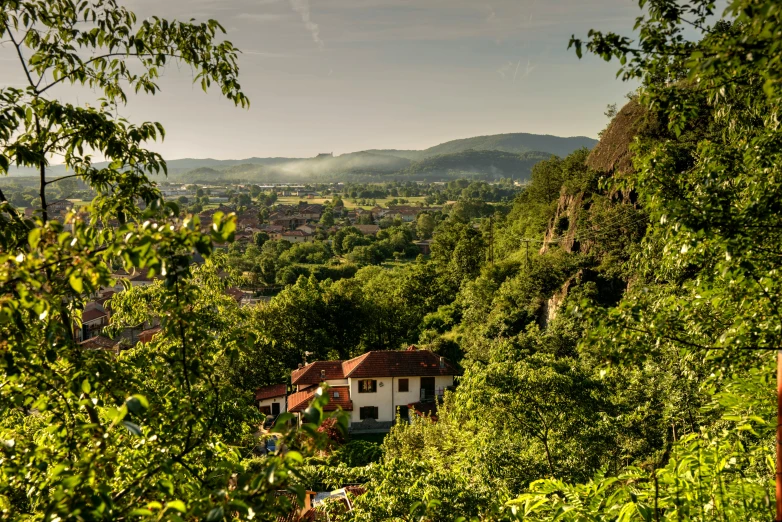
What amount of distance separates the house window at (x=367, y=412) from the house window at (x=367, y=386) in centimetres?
93

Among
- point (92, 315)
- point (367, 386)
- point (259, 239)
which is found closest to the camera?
point (367, 386)

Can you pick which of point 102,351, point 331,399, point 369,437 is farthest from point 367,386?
point 102,351

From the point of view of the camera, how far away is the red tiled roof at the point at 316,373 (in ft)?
85.2

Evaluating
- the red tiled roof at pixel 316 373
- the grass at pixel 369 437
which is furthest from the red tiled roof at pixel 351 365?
the grass at pixel 369 437

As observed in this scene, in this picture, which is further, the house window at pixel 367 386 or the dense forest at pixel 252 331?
the house window at pixel 367 386

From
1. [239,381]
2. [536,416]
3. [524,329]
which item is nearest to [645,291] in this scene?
[536,416]

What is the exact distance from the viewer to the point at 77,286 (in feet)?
6.73

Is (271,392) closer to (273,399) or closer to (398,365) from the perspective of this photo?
(273,399)

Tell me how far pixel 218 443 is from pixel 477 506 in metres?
2.85

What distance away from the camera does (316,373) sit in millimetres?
26625

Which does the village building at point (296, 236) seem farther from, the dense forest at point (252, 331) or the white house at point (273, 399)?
the dense forest at point (252, 331)

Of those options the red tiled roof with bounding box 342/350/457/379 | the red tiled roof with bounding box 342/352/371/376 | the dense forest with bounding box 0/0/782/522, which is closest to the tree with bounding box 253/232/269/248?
the red tiled roof with bounding box 342/352/371/376

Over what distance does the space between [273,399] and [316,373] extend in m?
2.64

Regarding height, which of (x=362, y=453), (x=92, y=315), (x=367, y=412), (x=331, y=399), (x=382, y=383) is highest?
(x=331, y=399)
